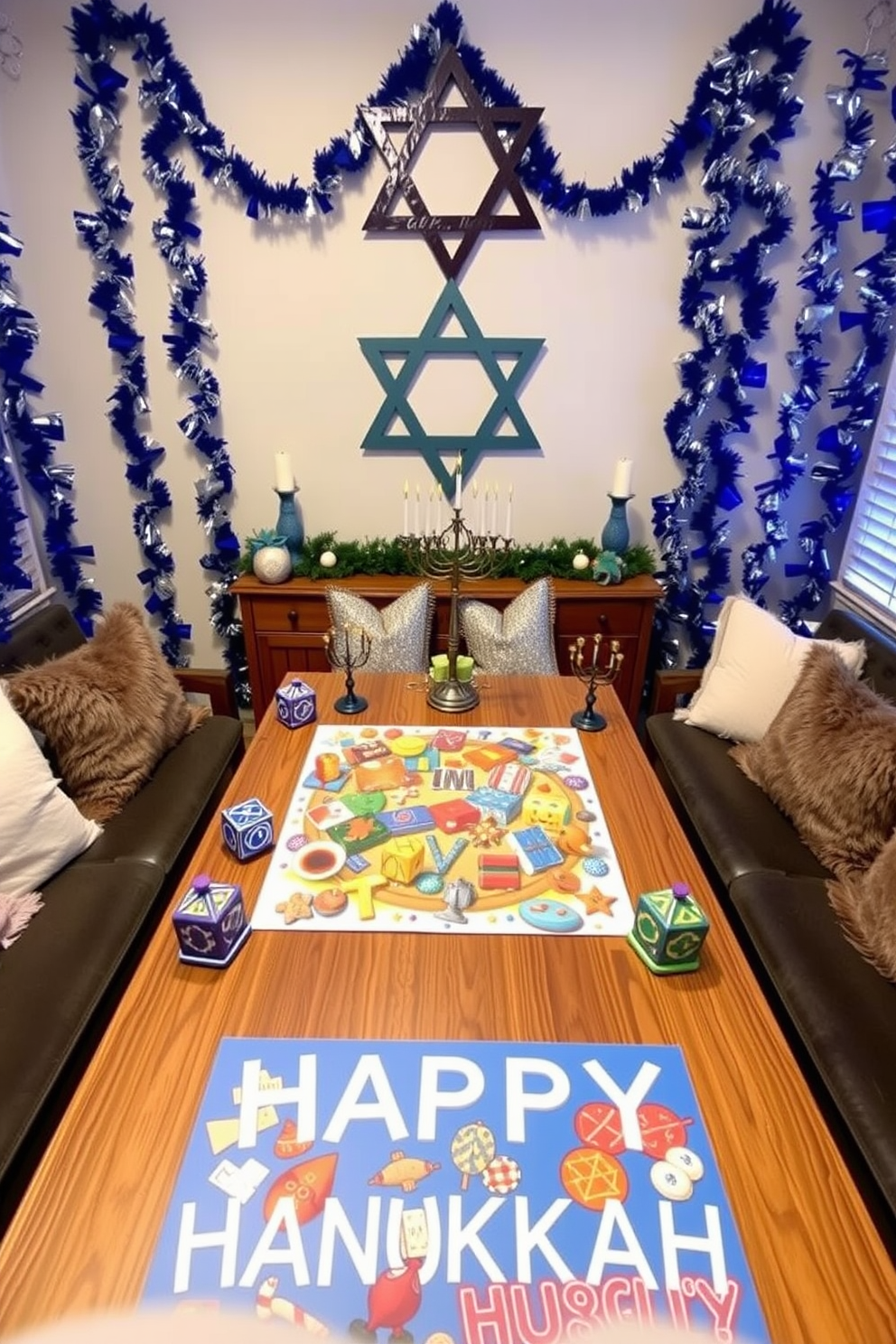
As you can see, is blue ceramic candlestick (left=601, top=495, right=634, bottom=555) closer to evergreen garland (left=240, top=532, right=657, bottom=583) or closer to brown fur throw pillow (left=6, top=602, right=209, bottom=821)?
evergreen garland (left=240, top=532, right=657, bottom=583)

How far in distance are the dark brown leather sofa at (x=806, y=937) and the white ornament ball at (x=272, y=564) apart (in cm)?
139

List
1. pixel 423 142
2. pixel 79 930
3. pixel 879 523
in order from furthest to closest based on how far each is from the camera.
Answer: pixel 879 523
pixel 423 142
pixel 79 930

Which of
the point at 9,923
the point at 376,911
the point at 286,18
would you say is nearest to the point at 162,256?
the point at 286,18

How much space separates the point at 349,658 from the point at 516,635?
77cm

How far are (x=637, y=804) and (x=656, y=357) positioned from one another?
1.77 metres

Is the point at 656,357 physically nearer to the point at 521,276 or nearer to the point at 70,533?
the point at 521,276

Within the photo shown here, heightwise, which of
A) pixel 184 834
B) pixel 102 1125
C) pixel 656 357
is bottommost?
pixel 184 834

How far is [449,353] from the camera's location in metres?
2.50

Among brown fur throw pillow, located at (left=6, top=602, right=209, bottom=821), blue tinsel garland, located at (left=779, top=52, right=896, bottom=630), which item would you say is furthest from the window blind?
brown fur throw pillow, located at (left=6, top=602, right=209, bottom=821)

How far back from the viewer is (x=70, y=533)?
2752 millimetres

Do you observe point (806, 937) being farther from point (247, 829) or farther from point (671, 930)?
point (247, 829)

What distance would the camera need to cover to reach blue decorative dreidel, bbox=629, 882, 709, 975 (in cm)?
106

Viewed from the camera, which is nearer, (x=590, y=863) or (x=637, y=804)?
(x=590, y=863)

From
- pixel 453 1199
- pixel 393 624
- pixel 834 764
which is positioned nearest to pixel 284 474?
pixel 393 624
